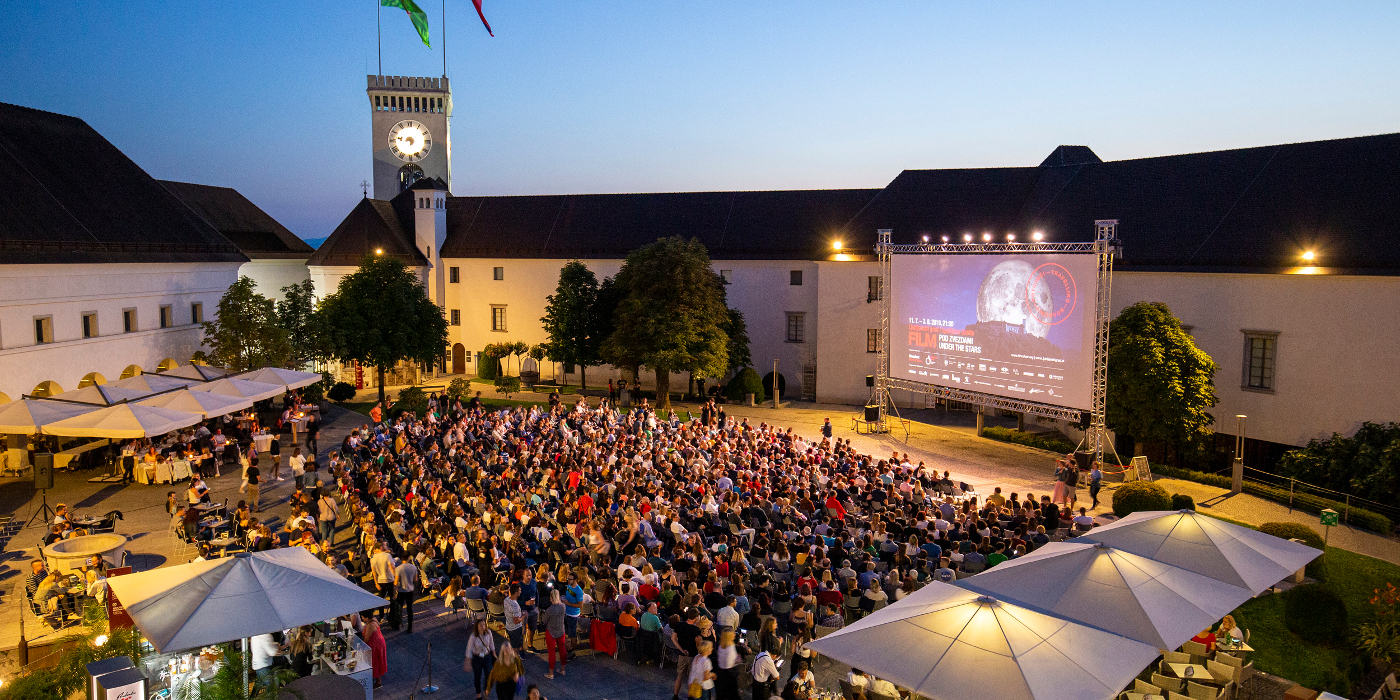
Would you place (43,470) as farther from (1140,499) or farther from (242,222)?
(242,222)

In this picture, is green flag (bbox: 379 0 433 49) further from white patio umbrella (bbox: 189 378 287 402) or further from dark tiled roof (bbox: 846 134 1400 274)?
dark tiled roof (bbox: 846 134 1400 274)

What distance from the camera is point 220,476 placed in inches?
1051

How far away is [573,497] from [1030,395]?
648 inches

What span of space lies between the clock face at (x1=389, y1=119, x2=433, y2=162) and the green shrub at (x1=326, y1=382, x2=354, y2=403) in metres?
29.2

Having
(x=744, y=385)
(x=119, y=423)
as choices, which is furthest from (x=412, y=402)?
(x=119, y=423)

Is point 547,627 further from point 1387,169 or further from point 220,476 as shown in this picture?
point 1387,169

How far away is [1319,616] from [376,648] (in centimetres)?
1576

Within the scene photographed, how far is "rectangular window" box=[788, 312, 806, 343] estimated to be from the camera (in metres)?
45.7

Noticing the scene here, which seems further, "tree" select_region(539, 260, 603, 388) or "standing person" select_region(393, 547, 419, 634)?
"tree" select_region(539, 260, 603, 388)

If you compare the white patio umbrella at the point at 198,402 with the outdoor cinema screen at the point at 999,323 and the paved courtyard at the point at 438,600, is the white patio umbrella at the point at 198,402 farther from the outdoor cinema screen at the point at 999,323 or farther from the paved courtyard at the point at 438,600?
the outdoor cinema screen at the point at 999,323

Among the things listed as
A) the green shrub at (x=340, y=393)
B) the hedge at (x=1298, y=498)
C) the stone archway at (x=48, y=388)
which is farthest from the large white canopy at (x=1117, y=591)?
the green shrub at (x=340, y=393)

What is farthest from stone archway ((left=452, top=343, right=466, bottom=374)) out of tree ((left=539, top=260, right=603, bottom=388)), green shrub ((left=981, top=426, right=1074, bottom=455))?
green shrub ((left=981, top=426, right=1074, bottom=455))

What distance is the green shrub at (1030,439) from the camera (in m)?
31.6

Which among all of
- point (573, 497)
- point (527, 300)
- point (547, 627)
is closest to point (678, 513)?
point (573, 497)
